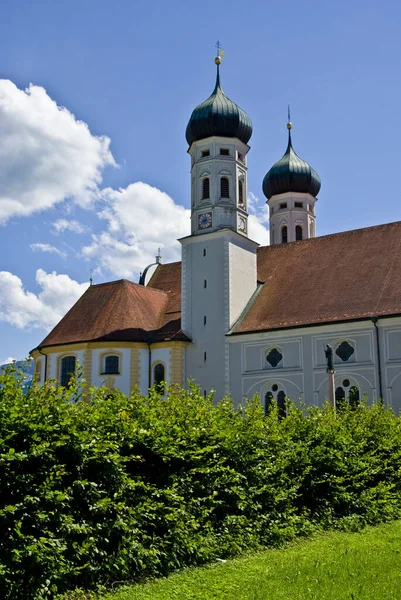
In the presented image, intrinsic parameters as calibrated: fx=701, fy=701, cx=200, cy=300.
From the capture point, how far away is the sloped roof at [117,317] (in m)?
40.2

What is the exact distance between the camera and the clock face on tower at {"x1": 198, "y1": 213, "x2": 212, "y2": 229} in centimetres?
4097

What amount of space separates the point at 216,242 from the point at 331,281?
7110 mm

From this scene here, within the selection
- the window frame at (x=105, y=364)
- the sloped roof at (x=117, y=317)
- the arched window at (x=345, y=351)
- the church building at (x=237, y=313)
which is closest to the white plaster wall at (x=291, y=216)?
the church building at (x=237, y=313)

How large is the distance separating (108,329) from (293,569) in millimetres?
31555

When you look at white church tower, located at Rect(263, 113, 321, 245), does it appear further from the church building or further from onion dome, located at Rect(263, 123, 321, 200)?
the church building

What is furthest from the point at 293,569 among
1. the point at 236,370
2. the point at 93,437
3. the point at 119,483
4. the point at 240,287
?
the point at 240,287

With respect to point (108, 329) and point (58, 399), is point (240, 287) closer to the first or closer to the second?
point (108, 329)

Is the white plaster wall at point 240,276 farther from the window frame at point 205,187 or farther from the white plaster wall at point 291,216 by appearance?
the white plaster wall at point 291,216

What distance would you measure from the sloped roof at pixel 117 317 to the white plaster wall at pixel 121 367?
2.22 ft

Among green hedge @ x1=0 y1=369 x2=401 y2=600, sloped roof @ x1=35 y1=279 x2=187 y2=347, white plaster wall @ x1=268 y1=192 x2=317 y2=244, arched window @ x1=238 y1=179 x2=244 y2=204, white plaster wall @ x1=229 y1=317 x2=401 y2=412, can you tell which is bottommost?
green hedge @ x1=0 y1=369 x2=401 y2=600

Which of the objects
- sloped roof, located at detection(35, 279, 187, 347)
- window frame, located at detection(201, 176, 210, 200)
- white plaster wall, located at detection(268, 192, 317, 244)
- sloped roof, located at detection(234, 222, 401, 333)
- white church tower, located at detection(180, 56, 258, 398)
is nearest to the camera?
sloped roof, located at detection(234, 222, 401, 333)

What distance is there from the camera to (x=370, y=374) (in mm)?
32938

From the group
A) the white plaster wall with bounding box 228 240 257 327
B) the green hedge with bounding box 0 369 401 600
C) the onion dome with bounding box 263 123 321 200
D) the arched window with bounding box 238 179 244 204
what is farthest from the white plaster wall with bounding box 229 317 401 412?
the onion dome with bounding box 263 123 321 200

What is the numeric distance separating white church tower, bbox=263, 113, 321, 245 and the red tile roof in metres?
12.4
